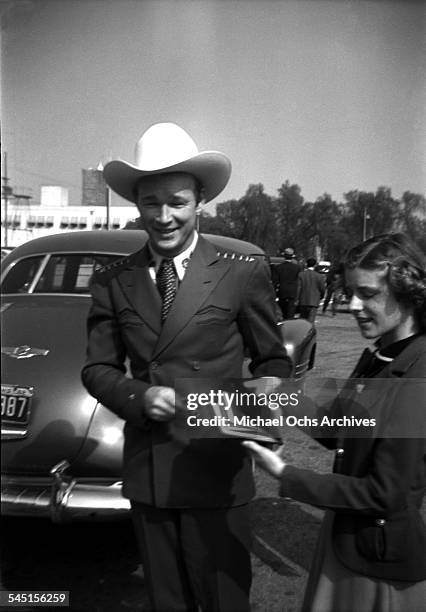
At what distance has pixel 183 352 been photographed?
60.1 inches

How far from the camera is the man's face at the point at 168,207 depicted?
4.91 ft

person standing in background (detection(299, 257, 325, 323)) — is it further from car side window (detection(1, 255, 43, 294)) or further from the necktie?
car side window (detection(1, 255, 43, 294))

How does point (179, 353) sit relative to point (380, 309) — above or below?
below

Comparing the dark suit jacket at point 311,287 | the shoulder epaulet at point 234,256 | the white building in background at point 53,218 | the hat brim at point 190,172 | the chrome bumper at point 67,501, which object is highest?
the hat brim at point 190,172

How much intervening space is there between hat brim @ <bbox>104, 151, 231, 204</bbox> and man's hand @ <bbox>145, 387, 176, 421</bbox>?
1.75ft

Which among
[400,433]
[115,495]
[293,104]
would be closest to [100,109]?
[293,104]

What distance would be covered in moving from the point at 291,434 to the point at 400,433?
0.34 m

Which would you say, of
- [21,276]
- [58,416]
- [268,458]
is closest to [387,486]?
[268,458]

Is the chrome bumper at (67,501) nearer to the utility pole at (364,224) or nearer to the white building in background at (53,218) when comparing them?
the white building in background at (53,218)

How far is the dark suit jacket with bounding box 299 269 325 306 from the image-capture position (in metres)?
1.59

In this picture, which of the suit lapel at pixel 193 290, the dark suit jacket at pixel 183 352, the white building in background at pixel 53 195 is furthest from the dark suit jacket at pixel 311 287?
the white building in background at pixel 53 195

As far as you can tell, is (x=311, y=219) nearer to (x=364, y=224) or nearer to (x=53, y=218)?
(x=364, y=224)

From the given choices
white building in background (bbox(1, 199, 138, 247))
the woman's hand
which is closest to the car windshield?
white building in background (bbox(1, 199, 138, 247))

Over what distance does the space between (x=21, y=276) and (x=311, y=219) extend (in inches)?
86.7
